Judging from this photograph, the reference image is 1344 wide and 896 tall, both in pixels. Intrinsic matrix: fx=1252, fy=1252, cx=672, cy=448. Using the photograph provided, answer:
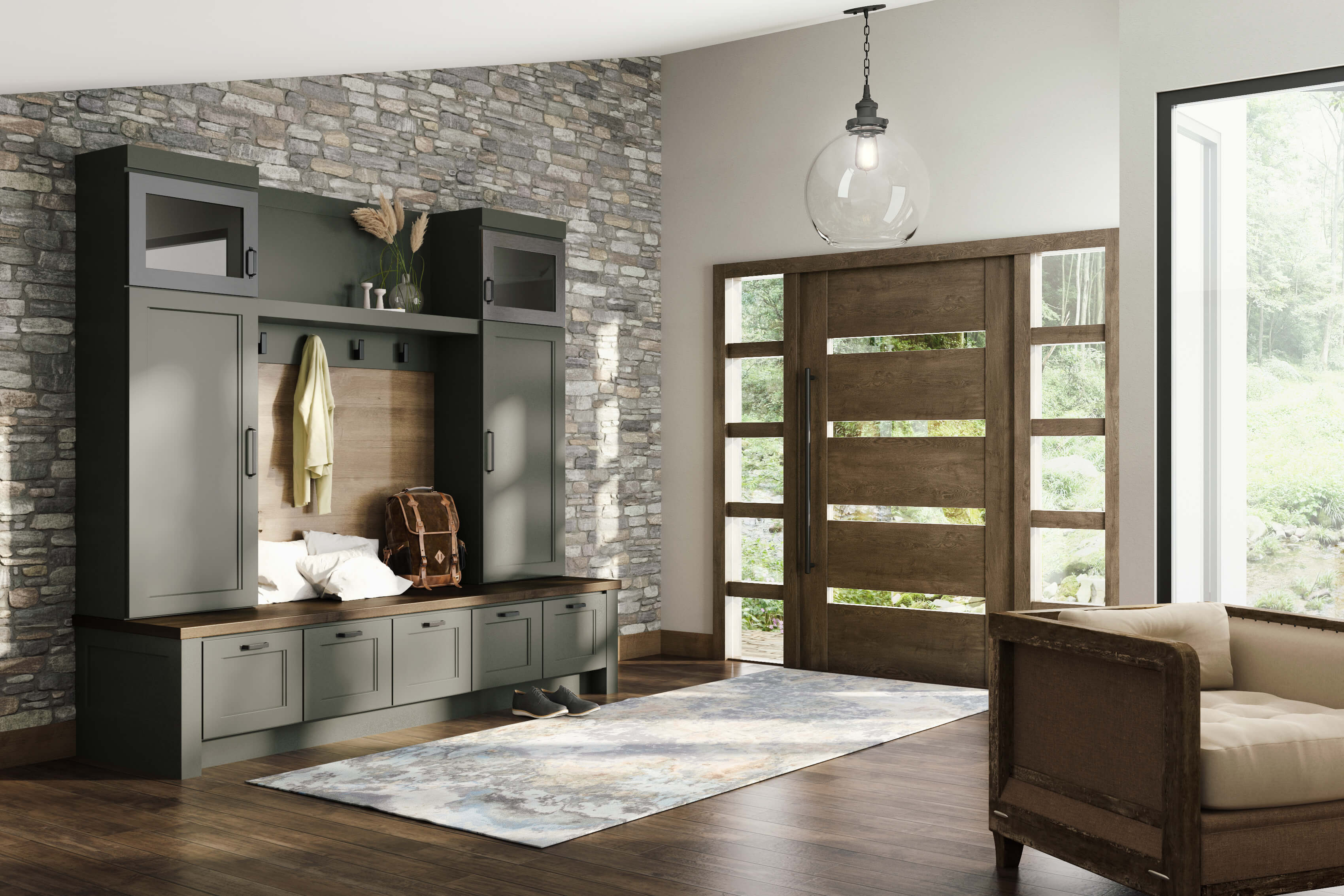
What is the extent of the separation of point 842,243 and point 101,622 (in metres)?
3.11

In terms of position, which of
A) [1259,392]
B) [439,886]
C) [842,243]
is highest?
[842,243]

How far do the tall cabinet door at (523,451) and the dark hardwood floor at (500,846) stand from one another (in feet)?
5.83

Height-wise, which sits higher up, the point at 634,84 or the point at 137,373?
the point at 634,84

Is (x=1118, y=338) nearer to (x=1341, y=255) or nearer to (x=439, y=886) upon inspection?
(x=1341, y=255)

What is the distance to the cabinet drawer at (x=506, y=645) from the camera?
5656 millimetres

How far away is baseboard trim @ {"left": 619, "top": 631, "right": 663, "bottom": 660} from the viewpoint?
7.44 metres

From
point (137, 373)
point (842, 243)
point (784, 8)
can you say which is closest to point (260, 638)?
point (137, 373)

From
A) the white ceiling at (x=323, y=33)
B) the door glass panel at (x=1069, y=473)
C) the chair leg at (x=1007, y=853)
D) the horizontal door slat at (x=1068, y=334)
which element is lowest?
the chair leg at (x=1007, y=853)

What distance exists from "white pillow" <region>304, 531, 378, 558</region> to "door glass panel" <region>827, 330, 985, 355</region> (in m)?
2.82

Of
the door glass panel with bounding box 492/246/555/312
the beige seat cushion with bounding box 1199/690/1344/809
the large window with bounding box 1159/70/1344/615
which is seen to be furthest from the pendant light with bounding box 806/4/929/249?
the door glass panel with bounding box 492/246/555/312

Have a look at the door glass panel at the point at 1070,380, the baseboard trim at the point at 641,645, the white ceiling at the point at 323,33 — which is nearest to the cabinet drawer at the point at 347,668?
the white ceiling at the point at 323,33

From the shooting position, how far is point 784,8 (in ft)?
16.5

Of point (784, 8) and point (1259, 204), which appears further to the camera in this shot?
point (784, 8)

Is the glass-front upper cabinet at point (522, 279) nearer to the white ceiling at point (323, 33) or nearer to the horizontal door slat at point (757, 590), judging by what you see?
the white ceiling at point (323, 33)
